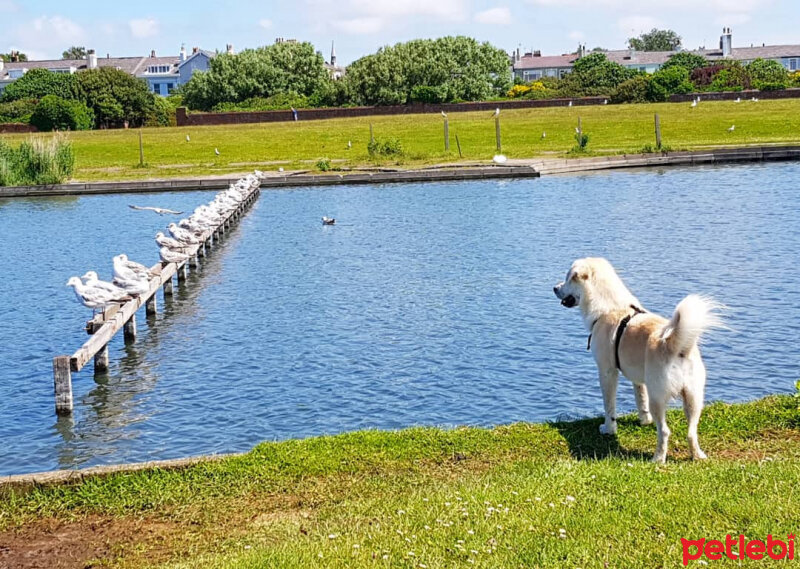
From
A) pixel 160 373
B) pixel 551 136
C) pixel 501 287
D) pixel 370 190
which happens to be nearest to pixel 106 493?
pixel 160 373

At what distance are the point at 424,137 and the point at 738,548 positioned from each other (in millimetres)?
57047

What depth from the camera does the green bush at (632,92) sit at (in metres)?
82.3

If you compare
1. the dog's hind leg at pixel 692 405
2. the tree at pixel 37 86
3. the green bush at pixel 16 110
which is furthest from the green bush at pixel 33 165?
the tree at pixel 37 86

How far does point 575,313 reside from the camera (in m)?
17.3

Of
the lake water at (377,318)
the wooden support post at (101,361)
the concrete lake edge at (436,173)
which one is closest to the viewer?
the lake water at (377,318)

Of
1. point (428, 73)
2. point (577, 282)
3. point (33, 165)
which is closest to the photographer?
point (577, 282)

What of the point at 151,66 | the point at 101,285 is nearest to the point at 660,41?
the point at 151,66

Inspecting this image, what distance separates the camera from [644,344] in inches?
336

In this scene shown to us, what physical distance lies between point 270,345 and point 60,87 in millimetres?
87187

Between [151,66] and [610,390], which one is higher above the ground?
[151,66]

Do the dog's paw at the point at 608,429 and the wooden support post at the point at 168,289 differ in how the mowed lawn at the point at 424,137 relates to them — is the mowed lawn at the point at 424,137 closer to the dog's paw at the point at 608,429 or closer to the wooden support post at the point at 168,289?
the wooden support post at the point at 168,289

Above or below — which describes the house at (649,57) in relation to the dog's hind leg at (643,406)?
above

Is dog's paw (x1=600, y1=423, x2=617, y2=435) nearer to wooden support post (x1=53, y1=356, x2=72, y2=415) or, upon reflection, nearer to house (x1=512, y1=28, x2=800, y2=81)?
wooden support post (x1=53, y1=356, x2=72, y2=415)

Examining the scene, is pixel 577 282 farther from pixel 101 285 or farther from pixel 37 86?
pixel 37 86
